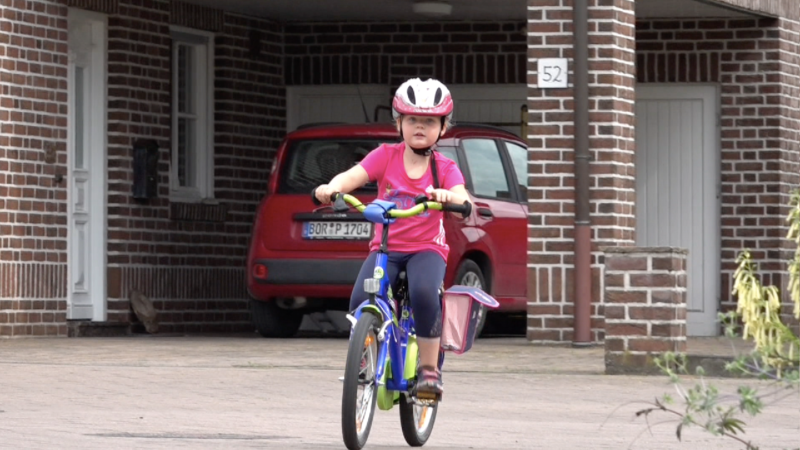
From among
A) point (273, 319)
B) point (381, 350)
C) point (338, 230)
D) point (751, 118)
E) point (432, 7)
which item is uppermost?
point (432, 7)

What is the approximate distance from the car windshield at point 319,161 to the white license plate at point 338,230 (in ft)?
1.35

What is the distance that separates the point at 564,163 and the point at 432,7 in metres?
4.00

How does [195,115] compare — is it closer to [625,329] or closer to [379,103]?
[379,103]

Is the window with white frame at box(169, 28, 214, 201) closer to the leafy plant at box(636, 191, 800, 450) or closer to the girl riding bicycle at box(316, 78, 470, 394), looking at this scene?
the girl riding bicycle at box(316, 78, 470, 394)

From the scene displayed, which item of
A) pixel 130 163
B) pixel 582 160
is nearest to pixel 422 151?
pixel 582 160

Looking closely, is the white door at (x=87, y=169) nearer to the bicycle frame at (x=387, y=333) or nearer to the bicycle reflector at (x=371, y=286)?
the bicycle frame at (x=387, y=333)

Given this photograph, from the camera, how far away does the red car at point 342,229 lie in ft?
48.3

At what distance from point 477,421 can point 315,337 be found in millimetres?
7201

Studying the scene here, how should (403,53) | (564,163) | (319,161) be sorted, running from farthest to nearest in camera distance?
(403,53)
(319,161)
(564,163)

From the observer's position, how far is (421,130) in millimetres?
7816

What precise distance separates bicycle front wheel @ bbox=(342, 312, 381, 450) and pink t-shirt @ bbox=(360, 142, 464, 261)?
0.39 m

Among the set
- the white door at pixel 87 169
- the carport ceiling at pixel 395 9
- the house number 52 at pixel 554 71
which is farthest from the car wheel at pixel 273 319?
the carport ceiling at pixel 395 9

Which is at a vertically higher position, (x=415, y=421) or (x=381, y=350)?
(x=381, y=350)

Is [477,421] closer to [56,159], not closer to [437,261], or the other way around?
[437,261]
